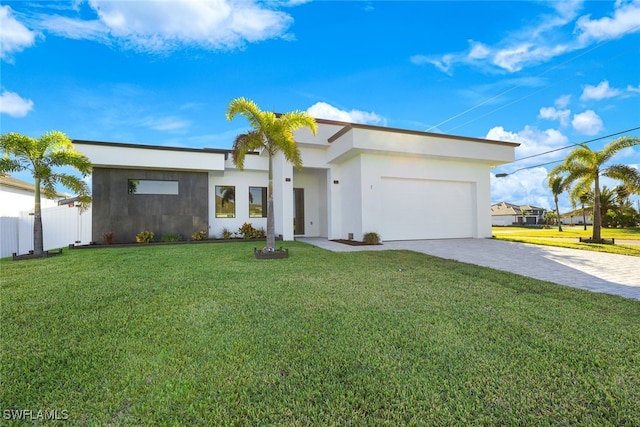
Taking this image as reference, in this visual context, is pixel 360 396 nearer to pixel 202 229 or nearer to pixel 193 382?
pixel 193 382

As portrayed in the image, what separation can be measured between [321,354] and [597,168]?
16.2 m

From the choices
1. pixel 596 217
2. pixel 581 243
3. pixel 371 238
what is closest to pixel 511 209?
pixel 596 217

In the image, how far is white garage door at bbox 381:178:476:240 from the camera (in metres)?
12.9

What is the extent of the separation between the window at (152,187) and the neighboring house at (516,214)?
151ft

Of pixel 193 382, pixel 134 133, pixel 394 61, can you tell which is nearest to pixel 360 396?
pixel 193 382

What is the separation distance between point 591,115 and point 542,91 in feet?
10.7

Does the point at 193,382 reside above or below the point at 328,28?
below

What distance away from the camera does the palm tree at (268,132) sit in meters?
8.23

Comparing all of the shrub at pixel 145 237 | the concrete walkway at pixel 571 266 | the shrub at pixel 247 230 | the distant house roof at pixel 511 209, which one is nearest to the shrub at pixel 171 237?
the shrub at pixel 145 237

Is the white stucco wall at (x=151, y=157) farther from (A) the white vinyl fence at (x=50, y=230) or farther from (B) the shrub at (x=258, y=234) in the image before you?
(B) the shrub at (x=258, y=234)

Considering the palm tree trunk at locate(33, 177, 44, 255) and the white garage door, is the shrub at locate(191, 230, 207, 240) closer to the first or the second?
the palm tree trunk at locate(33, 177, 44, 255)

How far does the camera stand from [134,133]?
573 inches

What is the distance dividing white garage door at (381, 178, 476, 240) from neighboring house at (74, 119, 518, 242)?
5 centimetres

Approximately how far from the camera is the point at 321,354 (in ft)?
8.50
